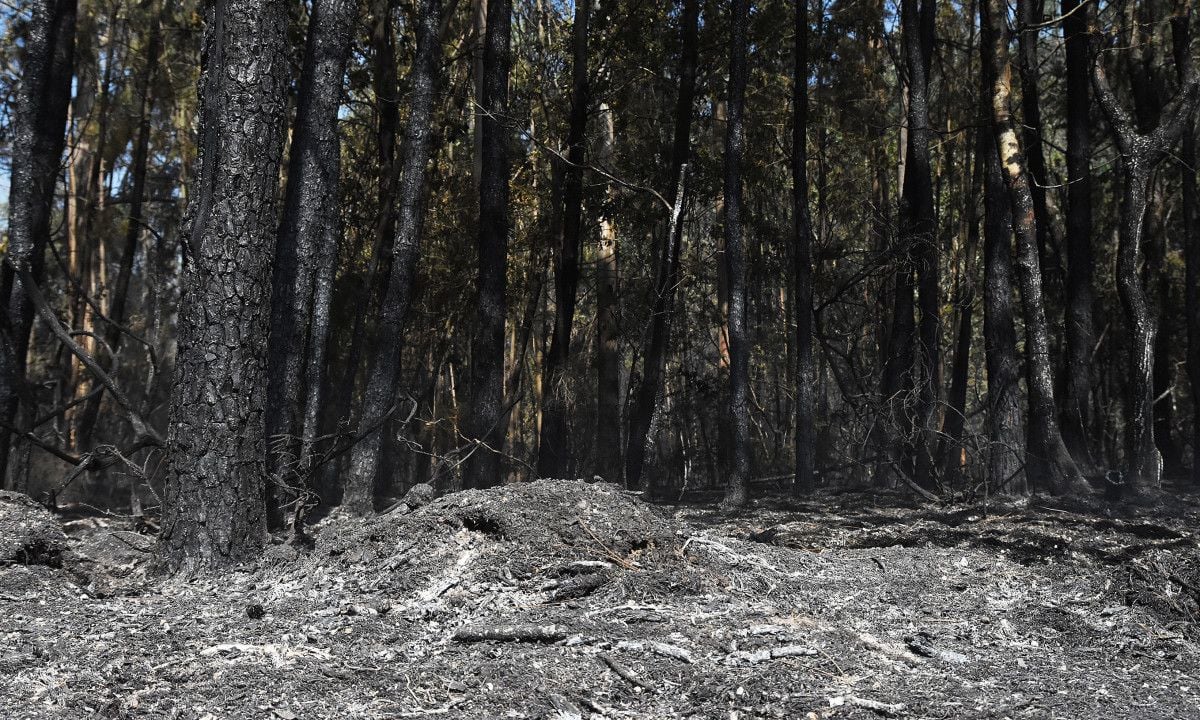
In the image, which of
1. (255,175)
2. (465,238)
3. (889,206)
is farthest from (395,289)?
(889,206)

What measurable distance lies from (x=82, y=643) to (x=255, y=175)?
2910 millimetres

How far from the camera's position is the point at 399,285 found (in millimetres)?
10312

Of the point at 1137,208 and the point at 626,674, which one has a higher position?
the point at 1137,208

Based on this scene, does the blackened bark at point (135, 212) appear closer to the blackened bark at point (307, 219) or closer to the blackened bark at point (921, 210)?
the blackened bark at point (307, 219)

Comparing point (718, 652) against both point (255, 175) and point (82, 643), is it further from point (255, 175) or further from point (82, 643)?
point (255, 175)

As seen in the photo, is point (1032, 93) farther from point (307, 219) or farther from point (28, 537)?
point (28, 537)

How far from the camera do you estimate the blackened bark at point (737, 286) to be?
11.7 metres

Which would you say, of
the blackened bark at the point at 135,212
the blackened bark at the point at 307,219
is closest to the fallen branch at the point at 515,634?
the blackened bark at the point at 307,219

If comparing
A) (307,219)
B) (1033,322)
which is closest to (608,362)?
(1033,322)

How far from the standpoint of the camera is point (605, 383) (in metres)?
16.1

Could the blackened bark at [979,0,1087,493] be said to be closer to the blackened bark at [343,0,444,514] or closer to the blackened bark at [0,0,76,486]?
the blackened bark at [343,0,444,514]

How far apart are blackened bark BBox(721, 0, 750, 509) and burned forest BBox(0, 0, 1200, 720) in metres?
0.05

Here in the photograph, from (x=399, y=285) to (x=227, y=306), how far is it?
442 cm

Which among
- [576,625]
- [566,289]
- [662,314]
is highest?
[566,289]
